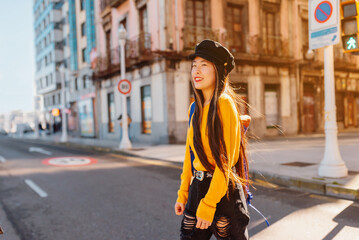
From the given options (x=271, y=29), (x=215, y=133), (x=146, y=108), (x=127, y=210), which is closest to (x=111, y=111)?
(x=146, y=108)

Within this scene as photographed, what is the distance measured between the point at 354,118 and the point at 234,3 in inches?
538

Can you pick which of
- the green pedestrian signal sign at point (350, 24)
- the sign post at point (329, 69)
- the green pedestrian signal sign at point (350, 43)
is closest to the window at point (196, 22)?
the sign post at point (329, 69)

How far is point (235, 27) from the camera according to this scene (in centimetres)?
1777

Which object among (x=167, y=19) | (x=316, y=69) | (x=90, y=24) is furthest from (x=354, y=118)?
(x=90, y=24)

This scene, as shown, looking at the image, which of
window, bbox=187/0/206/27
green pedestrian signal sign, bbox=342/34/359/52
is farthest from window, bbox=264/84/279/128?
green pedestrian signal sign, bbox=342/34/359/52

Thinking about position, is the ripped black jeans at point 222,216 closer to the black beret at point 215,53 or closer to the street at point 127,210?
the black beret at point 215,53

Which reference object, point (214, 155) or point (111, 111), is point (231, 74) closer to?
point (111, 111)

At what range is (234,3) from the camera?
57.2 ft

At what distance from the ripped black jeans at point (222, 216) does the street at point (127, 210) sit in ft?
5.54

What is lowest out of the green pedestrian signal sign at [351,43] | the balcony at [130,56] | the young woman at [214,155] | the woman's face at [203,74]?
the young woman at [214,155]

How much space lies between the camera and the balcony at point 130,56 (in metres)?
16.2

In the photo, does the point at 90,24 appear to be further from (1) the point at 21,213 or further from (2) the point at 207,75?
(2) the point at 207,75

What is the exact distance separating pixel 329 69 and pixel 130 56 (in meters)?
12.9

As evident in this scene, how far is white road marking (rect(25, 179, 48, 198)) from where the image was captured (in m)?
5.53
